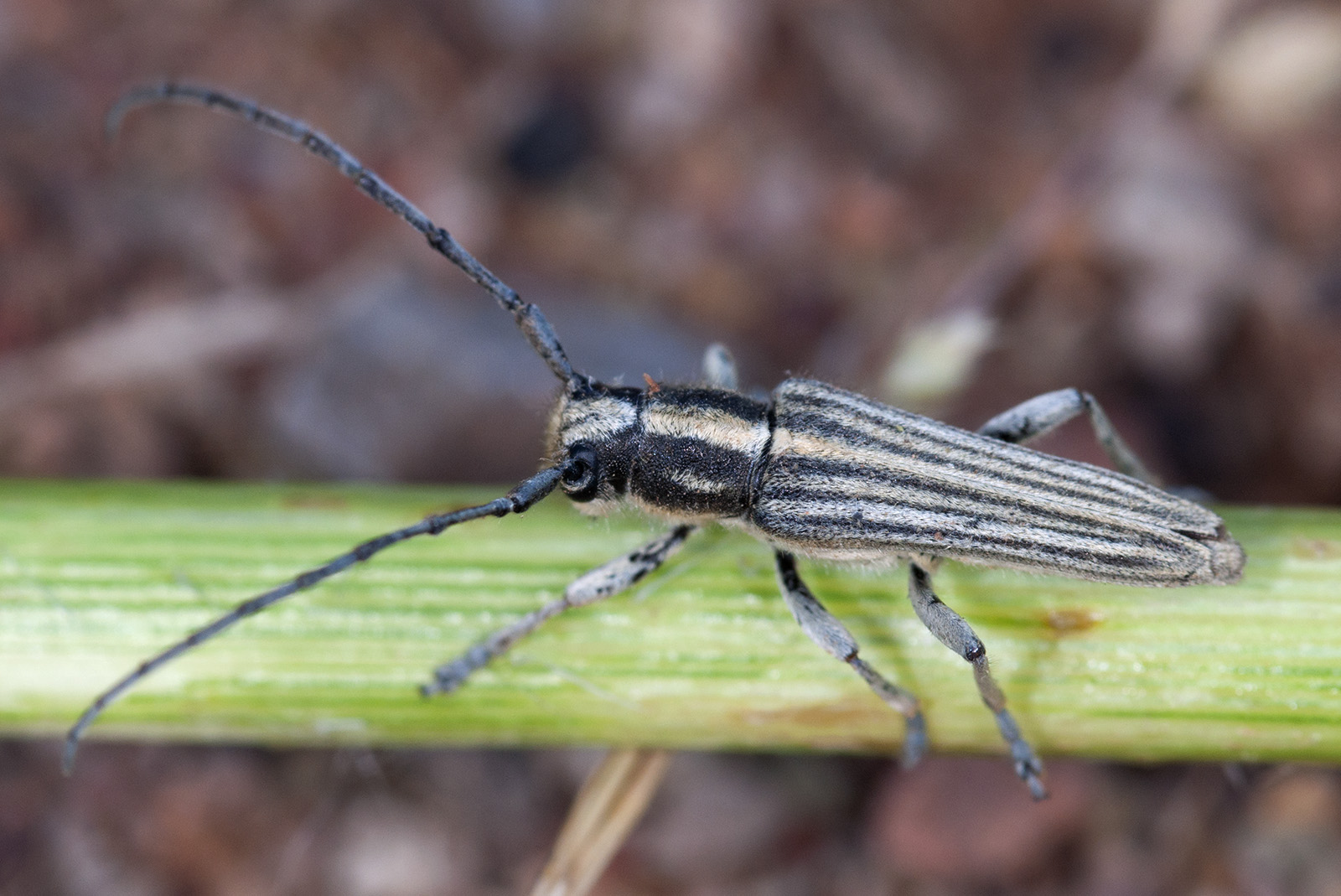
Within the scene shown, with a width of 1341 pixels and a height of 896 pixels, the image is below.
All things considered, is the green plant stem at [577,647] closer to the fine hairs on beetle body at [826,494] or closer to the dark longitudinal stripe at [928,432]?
the fine hairs on beetle body at [826,494]

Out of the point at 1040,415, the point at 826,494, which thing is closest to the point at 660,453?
the point at 826,494

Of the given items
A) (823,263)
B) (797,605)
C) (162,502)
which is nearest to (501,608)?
(797,605)

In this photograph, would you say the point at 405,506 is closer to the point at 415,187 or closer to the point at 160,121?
the point at 415,187

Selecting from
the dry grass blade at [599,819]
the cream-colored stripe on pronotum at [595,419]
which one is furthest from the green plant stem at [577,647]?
the cream-colored stripe on pronotum at [595,419]

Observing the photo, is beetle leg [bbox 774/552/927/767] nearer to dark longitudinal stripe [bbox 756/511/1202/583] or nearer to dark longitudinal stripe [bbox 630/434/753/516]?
dark longitudinal stripe [bbox 756/511/1202/583]

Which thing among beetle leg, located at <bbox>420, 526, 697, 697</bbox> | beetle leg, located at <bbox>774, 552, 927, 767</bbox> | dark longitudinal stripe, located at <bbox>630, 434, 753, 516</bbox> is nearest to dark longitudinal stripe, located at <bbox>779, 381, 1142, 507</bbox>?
dark longitudinal stripe, located at <bbox>630, 434, 753, 516</bbox>

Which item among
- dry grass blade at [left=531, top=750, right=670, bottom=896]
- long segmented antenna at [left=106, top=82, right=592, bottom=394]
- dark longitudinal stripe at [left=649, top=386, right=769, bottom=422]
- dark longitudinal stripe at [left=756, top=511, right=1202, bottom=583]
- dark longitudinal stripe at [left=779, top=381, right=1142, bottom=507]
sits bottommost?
dry grass blade at [left=531, top=750, right=670, bottom=896]

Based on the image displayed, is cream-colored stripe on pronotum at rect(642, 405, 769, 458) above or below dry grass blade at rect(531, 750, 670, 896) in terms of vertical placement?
above
